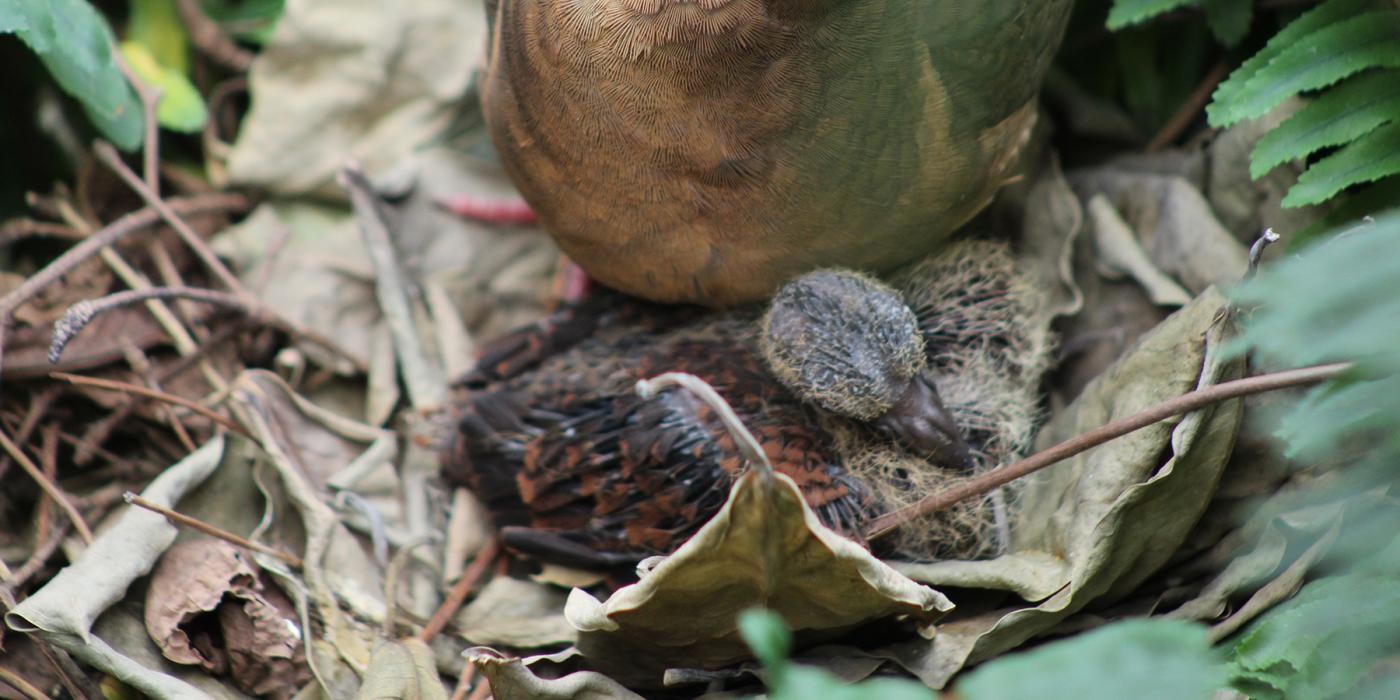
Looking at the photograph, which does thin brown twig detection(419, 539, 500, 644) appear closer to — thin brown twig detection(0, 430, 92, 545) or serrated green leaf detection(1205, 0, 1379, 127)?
thin brown twig detection(0, 430, 92, 545)

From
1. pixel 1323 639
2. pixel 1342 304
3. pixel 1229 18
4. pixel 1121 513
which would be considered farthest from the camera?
pixel 1229 18

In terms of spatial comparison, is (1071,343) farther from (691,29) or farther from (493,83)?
(493,83)

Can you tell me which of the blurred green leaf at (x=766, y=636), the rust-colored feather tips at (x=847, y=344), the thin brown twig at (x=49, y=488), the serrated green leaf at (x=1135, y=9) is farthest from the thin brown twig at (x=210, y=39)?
the blurred green leaf at (x=766, y=636)

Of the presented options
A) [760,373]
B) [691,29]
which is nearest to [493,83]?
[691,29]

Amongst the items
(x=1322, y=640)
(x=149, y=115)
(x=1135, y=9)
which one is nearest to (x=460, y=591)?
(x=149, y=115)

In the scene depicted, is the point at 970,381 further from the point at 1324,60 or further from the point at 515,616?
the point at 515,616

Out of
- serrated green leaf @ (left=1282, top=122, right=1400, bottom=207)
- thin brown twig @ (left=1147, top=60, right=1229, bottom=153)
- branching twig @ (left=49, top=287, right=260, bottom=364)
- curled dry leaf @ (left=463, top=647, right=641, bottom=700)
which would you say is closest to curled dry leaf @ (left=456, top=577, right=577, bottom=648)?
curled dry leaf @ (left=463, top=647, right=641, bottom=700)
